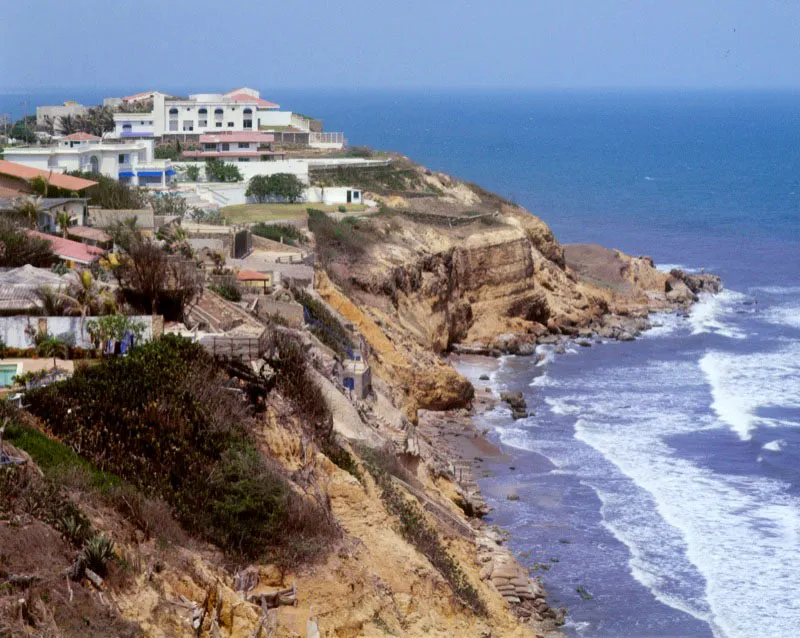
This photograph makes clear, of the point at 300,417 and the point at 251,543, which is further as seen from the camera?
the point at 300,417

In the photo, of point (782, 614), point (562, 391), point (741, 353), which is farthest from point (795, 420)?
point (782, 614)

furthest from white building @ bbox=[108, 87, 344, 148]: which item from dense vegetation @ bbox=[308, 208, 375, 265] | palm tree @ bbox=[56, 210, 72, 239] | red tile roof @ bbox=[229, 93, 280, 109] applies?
palm tree @ bbox=[56, 210, 72, 239]

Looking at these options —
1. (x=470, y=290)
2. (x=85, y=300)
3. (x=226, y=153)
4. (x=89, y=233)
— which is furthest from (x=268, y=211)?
(x=85, y=300)

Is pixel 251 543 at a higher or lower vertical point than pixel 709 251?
higher

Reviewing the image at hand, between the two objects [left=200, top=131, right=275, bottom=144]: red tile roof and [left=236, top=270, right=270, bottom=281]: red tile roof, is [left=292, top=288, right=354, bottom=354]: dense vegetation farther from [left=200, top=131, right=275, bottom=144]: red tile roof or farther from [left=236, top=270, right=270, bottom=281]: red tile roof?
[left=200, top=131, right=275, bottom=144]: red tile roof

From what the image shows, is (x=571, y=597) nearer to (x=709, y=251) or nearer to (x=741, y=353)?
(x=741, y=353)

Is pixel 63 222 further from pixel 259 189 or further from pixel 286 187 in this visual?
pixel 286 187

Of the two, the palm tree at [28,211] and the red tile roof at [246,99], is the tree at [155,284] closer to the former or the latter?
the palm tree at [28,211]

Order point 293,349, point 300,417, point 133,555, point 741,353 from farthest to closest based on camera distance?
point 741,353, point 293,349, point 300,417, point 133,555
